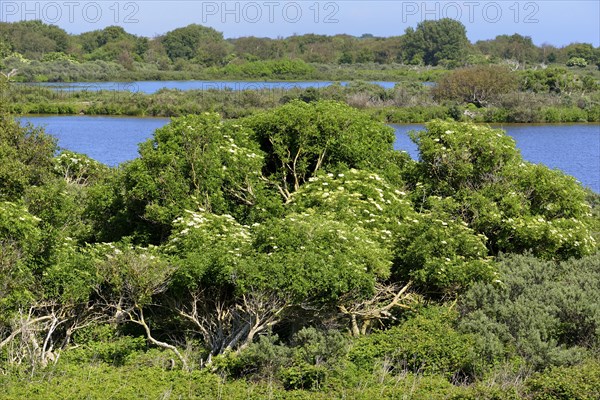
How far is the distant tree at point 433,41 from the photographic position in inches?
5266

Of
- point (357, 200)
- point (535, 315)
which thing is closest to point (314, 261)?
point (357, 200)

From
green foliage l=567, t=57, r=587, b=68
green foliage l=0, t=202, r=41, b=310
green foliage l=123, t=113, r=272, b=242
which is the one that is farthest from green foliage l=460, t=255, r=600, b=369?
green foliage l=567, t=57, r=587, b=68

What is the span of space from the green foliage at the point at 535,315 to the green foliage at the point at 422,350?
264 mm

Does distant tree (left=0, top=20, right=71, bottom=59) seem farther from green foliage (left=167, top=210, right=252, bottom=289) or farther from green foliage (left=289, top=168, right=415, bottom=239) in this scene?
green foliage (left=167, top=210, right=252, bottom=289)

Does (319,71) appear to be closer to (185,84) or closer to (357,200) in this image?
(185,84)

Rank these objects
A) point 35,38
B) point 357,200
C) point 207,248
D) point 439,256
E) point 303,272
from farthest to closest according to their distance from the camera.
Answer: point 35,38 → point 357,200 → point 439,256 → point 207,248 → point 303,272

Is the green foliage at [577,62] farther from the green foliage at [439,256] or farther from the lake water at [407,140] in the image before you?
the green foliage at [439,256]

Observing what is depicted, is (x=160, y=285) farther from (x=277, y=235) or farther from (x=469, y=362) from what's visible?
(x=469, y=362)

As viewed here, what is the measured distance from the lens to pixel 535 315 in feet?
42.8

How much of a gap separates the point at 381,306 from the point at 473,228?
300 centimetres

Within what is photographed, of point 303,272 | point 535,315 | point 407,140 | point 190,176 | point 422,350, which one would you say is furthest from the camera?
point 407,140

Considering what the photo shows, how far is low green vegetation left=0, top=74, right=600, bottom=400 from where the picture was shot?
1207 cm

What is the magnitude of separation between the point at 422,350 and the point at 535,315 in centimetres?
178

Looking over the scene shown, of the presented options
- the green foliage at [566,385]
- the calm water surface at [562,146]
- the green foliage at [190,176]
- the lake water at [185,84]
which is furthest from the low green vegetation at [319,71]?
the green foliage at [566,385]
